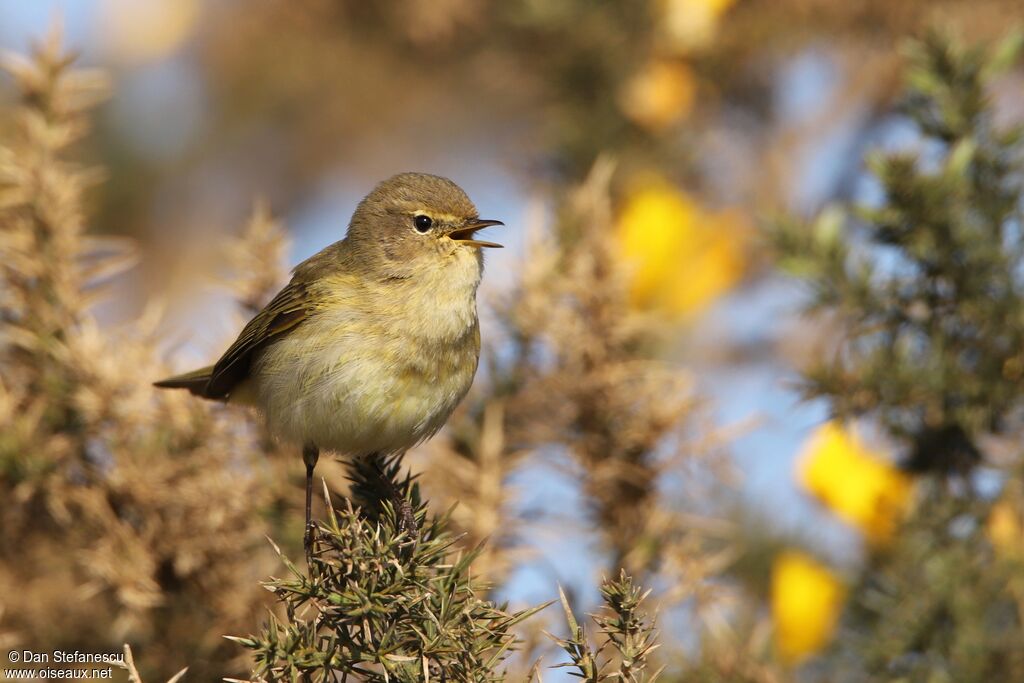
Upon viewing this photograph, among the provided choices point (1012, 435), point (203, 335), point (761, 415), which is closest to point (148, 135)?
point (203, 335)

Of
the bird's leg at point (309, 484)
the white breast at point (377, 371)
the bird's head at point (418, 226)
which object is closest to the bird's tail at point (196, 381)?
the white breast at point (377, 371)

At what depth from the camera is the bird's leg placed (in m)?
2.72

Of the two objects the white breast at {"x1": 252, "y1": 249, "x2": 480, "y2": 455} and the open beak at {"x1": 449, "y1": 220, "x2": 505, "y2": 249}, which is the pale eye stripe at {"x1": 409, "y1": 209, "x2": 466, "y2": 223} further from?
the white breast at {"x1": 252, "y1": 249, "x2": 480, "y2": 455}

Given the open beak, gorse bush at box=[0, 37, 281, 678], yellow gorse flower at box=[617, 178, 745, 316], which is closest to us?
gorse bush at box=[0, 37, 281, 678]

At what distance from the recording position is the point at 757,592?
3734 mm

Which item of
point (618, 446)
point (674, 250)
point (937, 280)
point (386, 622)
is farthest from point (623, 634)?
point (674, 250)

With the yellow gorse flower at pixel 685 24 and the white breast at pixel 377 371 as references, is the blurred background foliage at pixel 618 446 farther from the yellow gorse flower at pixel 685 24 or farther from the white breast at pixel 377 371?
the yellow gorse flower at pixel 685 24

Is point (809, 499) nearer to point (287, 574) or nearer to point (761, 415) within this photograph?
point (761, 415)

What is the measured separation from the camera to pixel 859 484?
10.3ft

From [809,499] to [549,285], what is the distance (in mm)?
1032

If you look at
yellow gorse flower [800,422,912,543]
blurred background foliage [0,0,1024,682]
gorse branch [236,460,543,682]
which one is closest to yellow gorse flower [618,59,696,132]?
blurred background foliage [0,0,1024,682]

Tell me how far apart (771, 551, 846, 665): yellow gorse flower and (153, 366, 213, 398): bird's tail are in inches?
69.8

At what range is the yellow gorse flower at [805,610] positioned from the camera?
306cm

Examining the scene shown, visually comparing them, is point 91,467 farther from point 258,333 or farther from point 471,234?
point 471,234
